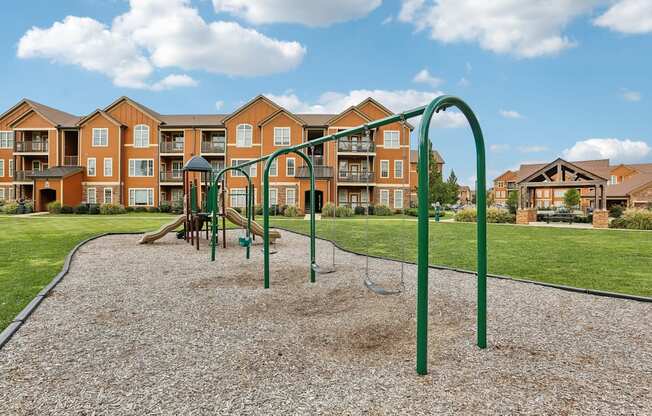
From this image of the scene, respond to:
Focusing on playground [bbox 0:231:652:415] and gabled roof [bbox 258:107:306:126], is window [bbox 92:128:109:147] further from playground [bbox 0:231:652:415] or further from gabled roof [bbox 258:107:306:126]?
playground [bbox 0:231:652:415]

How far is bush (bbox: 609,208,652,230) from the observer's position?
22.9m

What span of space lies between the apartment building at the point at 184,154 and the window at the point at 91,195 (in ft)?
0.34

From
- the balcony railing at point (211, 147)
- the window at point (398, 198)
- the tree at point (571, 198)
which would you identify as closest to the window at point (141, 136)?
the balcony railing at point (211, 147)

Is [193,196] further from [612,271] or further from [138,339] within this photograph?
[612,271]

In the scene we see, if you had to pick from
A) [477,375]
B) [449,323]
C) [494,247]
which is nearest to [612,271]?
[494,247]

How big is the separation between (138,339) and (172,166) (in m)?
41.2

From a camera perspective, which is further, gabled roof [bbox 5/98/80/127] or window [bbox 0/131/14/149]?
window [bbox 0/131/14/149]

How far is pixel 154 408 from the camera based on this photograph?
331 centimetres

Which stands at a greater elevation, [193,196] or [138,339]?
[193,196]

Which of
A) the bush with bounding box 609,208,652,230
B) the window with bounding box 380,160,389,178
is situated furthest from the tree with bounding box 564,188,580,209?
the bush with bounding box 609,208,652,230

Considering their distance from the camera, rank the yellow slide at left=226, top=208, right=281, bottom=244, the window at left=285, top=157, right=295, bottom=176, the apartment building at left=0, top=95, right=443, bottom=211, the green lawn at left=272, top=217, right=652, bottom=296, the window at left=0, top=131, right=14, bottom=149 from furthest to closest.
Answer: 1. the window at left=0, top=131, right=14, bottom=149
2. the window at left=285, top=157, right=295, bottom=176
3. the apartment building at left=0, top=95, right=443, bottom=211
4. the yellow slide at left=226, top=208, right=281, bottom=244
5. the green lawn at left=272, top=217, right=652, bottom=296

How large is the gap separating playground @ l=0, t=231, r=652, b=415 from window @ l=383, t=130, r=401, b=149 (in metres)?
33.5

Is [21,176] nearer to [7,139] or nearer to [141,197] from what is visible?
[7,139]

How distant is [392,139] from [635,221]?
72.3 feet
